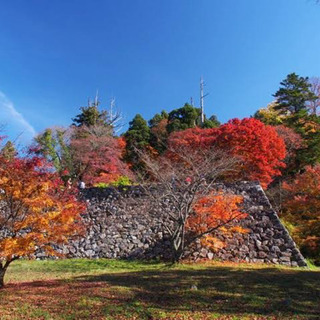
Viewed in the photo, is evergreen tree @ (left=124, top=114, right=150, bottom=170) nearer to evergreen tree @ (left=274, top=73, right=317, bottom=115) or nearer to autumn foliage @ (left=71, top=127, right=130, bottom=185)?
autumn foliage @ (left=71, top=127, right=130, bottom=185)

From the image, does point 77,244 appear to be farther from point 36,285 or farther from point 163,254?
point 36,285

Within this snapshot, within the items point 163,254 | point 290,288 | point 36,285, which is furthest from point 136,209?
point 290,288

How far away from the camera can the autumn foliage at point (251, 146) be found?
Answer: 1614 centimetres

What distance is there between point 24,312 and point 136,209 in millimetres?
8111

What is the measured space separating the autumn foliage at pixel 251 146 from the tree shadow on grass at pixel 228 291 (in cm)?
879

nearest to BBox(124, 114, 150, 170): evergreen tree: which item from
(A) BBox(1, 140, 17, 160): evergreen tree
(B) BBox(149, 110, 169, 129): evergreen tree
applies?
(B) BBox(149, 110, 169, 129): evergreen tree

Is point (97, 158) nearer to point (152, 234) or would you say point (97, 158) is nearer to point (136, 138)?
point (136, 138)

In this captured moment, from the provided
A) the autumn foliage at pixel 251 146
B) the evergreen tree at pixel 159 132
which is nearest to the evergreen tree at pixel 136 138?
the evergreen tree at pixel 159 132

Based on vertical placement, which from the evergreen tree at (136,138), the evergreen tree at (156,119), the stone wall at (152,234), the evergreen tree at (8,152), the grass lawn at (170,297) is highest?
the evergreen tree at (156,119)

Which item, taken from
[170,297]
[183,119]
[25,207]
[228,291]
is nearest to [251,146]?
[183,119]

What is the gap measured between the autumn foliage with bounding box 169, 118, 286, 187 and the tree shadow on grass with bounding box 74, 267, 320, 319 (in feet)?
28.8

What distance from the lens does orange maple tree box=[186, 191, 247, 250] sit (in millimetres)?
10648

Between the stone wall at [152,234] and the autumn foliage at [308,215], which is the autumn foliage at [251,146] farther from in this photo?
the stone wall at [152,234]

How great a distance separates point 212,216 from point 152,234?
2.74 m
